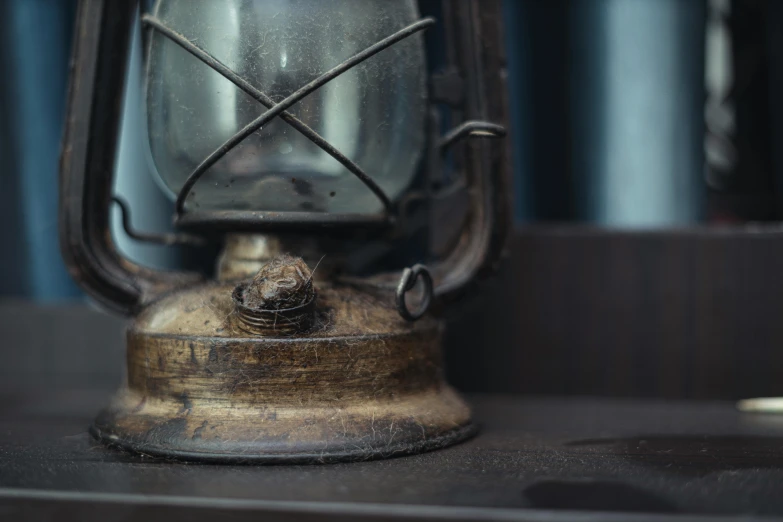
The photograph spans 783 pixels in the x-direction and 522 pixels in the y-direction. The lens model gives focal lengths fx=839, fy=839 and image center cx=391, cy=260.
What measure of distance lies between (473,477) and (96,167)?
1.42 ft

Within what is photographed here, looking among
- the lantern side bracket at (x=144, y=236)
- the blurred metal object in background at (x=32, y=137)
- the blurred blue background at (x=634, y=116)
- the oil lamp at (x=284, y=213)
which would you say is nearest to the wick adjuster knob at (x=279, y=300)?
the oil lamp at (x=284, y=213)

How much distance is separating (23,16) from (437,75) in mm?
628

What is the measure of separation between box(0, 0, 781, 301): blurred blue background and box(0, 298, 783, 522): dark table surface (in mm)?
303

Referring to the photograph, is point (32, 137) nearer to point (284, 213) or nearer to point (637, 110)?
point (284, 213)

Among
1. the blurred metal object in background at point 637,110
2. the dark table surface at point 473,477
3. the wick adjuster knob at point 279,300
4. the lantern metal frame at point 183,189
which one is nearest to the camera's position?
the dark table surface at point 473,477

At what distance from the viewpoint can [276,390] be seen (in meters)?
0.64

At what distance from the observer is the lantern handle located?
2.42 feet

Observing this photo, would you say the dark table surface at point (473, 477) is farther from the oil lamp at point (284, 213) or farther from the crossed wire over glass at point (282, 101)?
the crossed wire over glass at point (282, 101)

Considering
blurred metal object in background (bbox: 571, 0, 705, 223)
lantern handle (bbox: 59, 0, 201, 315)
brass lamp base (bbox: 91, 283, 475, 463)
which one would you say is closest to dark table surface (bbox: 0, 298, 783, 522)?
brass lamp base (bbox: 91, 283, 475, 463)

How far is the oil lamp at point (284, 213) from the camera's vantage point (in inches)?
25.2

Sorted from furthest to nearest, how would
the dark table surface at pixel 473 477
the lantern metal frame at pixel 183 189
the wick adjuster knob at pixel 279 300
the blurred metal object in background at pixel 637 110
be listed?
→ the blurred metal object in background at pixel 637 110
the lantern metal frame at pixel 183 189
the wick adjuster knob at pixel 279 300
the dark table surface at pixel 473 477

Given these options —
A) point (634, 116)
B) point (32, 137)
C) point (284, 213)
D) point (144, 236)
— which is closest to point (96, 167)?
point (144, 236)

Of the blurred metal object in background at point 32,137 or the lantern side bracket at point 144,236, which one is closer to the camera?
the lantern side bracket at point 144,236

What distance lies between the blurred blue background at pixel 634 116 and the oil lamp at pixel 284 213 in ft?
0.97
